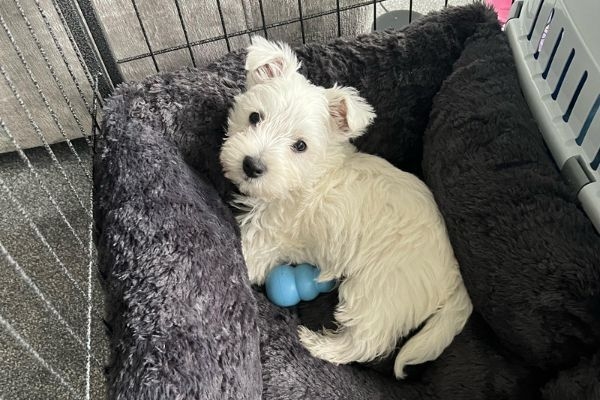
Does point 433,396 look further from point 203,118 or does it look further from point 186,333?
point 203,118

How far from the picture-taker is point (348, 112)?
144cm

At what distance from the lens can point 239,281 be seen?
1382 millimetres

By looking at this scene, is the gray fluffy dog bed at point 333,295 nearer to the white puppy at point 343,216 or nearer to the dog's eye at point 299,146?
the white puppy at point 343,216

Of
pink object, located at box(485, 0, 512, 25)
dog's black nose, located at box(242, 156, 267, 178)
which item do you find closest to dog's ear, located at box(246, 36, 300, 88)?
dog's black nose, located at box(242, 156, 267, 178)

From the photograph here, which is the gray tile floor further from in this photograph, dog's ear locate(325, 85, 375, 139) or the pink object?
Answer: the pink object

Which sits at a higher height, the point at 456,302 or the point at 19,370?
the point at 456,302

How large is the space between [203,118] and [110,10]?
578 mm

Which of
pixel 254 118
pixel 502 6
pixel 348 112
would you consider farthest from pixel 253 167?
pixel 502 6

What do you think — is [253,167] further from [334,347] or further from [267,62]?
[334,347]

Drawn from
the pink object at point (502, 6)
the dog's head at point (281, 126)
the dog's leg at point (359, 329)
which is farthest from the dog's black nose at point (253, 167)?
the pink object at point (502, 6)

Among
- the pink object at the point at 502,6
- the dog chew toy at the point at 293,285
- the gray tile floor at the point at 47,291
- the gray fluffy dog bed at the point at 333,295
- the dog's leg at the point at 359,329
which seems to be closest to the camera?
the gray fluffy dog bed at the point at 333,295

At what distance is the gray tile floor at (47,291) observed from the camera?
1690mm

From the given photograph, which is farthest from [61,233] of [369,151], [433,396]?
[433,396]

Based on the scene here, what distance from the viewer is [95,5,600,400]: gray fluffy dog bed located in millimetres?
1204
